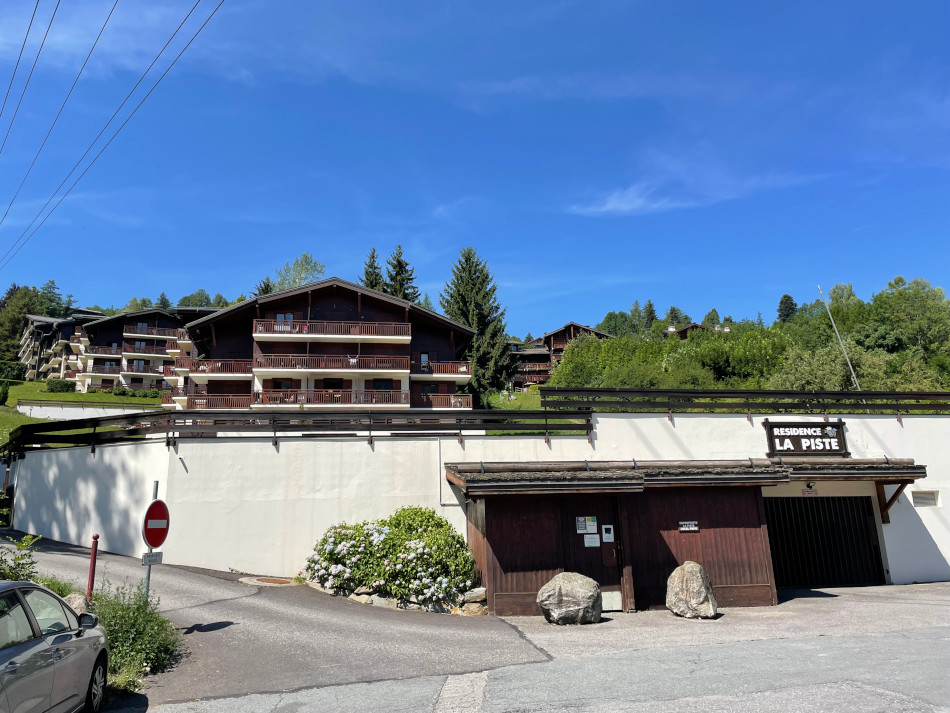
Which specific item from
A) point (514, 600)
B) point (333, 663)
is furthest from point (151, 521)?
point (514, 600)

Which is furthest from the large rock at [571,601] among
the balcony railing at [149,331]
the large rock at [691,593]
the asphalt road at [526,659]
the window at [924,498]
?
the balcony railing at [149,331]

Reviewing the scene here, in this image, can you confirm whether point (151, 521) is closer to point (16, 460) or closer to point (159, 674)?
point (159, 674)

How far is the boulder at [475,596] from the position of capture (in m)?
11.6

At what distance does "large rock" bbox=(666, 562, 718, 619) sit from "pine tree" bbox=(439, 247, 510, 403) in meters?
32.8

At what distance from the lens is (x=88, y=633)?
6.25 meters

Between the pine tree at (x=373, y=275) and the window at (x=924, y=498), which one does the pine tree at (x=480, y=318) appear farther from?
the window at (x=924, y=498)

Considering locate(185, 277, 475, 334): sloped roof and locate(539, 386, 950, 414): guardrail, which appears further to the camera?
locate(185, 277, 475, 334): sloped roof

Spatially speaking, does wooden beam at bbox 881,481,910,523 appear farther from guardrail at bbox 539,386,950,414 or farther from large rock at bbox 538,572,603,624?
large rock at bbox 538,572,603,624

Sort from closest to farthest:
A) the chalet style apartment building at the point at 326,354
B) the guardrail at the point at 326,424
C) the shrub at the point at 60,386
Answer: the guardrail at the point at 326,424 < the chalet style apartment building at the point at 326,354 < the shrub at the point at 60,386

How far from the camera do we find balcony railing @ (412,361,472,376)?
3781cm

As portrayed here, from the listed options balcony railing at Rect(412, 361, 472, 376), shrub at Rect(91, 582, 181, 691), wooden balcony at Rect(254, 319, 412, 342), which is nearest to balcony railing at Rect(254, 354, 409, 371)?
wooden balcony at Rect(254, 319, 412, 342)

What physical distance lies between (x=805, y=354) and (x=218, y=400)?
133ft

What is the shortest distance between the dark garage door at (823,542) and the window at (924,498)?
148cm

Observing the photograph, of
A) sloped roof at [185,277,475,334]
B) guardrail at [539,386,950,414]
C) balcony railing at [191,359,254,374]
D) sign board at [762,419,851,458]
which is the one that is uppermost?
sloped roof at [185,277,475,334]
